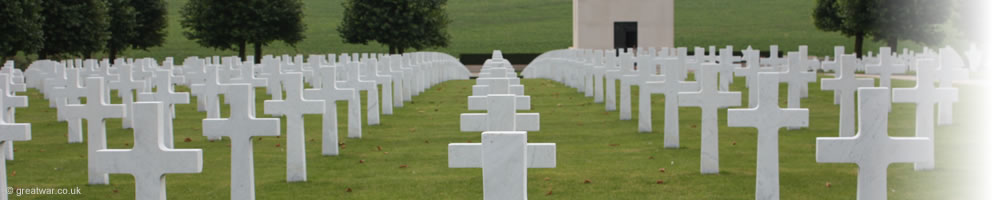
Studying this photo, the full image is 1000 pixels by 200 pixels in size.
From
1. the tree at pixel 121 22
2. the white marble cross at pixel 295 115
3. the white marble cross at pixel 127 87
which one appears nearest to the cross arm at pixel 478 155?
the white marble cross at pixel 295 115

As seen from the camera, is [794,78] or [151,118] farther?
[794,78]

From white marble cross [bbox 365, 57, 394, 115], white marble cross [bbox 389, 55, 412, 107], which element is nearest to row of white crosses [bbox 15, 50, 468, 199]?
white marble cross [bbox 365, 57, 394, 115]

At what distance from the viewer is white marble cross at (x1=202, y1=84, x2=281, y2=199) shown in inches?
288

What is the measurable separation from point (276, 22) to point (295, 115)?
1602 inches

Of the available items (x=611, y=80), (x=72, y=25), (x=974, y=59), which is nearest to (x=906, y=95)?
(x=611, y=80)

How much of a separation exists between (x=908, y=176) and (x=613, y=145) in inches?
143

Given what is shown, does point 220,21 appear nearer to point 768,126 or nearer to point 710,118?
point 710,118

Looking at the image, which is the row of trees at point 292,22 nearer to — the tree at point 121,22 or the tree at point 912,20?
the tree at point 121,22

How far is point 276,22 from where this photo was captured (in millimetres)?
49250

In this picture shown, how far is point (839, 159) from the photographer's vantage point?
5.68 m

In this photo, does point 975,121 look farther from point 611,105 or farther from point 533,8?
point 533,8

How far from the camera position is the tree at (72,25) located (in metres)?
41.5

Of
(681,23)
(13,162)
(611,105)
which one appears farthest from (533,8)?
(13,162)

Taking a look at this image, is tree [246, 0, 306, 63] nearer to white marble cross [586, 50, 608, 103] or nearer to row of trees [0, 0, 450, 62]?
row of trees [0, 0, 450, 62]
